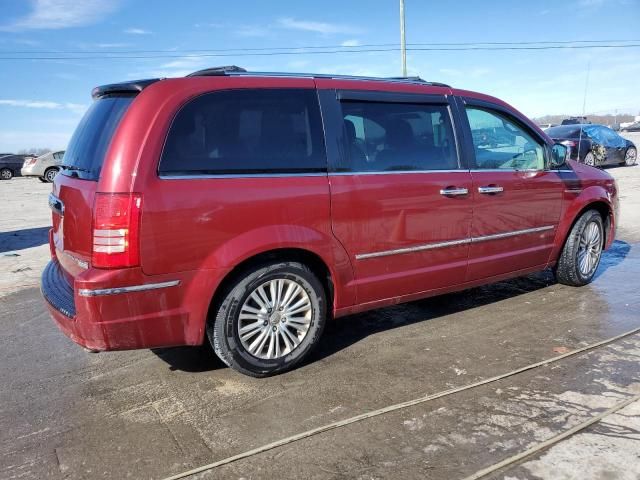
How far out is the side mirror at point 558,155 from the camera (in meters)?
4.95

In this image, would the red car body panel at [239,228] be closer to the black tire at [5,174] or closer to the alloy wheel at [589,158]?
the alloy wheel at [589,158]

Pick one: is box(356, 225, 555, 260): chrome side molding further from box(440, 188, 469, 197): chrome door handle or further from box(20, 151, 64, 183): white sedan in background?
box(20, 151, 64, 183): white sedan in background

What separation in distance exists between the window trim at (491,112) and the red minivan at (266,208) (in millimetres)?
26

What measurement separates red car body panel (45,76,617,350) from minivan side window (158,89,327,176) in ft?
0.20

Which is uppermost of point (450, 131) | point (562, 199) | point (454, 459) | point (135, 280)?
point (450, 131)

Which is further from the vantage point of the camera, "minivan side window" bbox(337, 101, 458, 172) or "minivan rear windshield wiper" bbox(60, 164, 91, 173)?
"minivan side window" bbox(337, 101, 458, 172)

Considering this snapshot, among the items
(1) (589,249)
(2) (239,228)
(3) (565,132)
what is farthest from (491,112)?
(3) (565,132)

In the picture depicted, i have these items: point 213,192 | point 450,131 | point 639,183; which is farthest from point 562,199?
point 639,183

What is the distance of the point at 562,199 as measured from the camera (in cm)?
495

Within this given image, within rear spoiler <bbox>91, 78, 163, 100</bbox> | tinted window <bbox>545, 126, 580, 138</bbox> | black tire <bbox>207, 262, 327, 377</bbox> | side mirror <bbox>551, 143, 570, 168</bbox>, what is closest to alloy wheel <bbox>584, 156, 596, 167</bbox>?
tinted window <bbox>545, 126, 580, 138</bbox>

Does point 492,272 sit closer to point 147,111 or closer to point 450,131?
point 450,131

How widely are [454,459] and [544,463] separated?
41 centimetres

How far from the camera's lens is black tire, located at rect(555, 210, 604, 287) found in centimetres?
513

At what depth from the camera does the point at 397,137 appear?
389 centimetres
